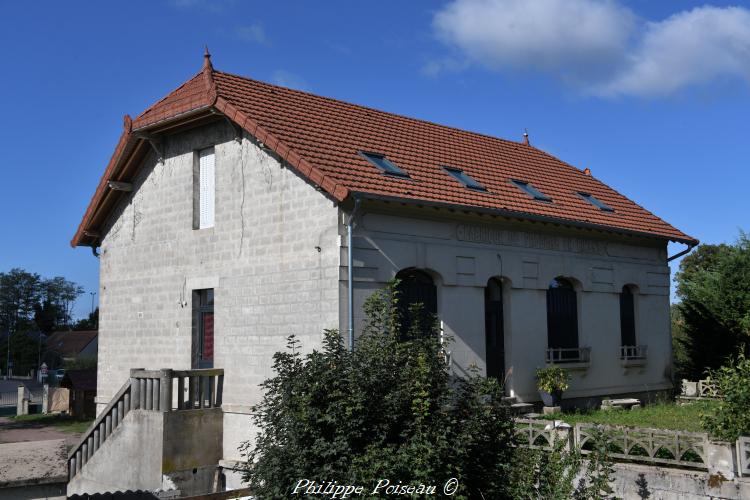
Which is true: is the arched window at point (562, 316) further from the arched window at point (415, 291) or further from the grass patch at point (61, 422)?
the grass patch at point (61, 422)

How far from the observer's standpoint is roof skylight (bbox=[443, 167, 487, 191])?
667 inches

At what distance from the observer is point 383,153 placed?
1661cm

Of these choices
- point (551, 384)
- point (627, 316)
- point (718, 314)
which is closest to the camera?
point (551, 384)

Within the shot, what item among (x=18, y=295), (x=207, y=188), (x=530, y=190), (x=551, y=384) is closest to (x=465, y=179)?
(x=530, y=190)

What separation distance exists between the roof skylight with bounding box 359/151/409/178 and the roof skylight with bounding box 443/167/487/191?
178 cm

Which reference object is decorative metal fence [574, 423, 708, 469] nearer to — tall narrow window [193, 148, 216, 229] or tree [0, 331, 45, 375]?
tall narrow window [193, 148, 216, 229]

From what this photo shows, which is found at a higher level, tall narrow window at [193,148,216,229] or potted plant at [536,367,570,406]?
tall narrow window at [193,148,216,229]

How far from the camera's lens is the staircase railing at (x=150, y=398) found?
14344 mm

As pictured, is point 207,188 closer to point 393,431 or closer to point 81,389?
point 393,431

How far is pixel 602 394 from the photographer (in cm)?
1889

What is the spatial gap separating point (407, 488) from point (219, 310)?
9104mm

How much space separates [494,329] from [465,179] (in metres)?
3.47

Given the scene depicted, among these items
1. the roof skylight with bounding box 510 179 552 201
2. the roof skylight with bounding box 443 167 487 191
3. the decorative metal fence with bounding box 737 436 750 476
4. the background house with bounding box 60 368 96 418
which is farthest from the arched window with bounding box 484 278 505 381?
the background house with bounding box 60 368 96 418

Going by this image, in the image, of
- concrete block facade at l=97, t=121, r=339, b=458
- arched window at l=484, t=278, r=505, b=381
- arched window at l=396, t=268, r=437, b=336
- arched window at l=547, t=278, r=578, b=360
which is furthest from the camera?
arched window at l=547, t=278, r=578, b=360
